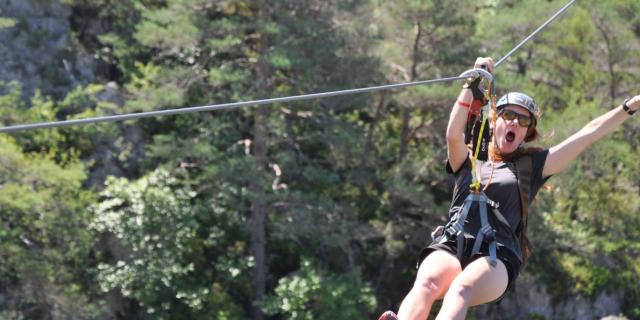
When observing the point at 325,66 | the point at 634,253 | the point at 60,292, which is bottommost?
the point at 634,253

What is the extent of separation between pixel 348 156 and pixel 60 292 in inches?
160

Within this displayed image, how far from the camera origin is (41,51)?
552 inches

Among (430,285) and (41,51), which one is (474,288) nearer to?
(430,285)

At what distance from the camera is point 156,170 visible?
12500mm

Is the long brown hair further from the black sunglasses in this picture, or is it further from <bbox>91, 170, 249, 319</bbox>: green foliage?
<bbox>91, 170, 249, 319</bbox>: green foliage

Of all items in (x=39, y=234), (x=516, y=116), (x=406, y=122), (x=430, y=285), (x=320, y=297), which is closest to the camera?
(x=430, y=285)

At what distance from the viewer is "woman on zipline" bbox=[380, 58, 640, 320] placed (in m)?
3.82

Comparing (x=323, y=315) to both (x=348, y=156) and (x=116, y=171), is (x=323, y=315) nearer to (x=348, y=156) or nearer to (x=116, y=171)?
(x=348, y=156)

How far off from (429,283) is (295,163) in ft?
29.3

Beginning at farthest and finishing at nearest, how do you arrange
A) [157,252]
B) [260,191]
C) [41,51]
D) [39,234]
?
[41,51]
[260,191]
[157,252]
[39,234]

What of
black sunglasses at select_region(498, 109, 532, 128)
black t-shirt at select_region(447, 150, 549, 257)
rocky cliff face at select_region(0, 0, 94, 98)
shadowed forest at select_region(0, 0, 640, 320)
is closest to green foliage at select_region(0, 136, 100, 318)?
shadowed forest at select_region(0, 0, 640, 320)

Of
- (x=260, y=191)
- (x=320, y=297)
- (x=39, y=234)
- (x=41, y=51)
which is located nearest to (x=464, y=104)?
(x=320, y=297)

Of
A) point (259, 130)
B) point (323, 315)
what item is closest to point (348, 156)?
point (259, 130)

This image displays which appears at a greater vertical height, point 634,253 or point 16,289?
point 16,289
